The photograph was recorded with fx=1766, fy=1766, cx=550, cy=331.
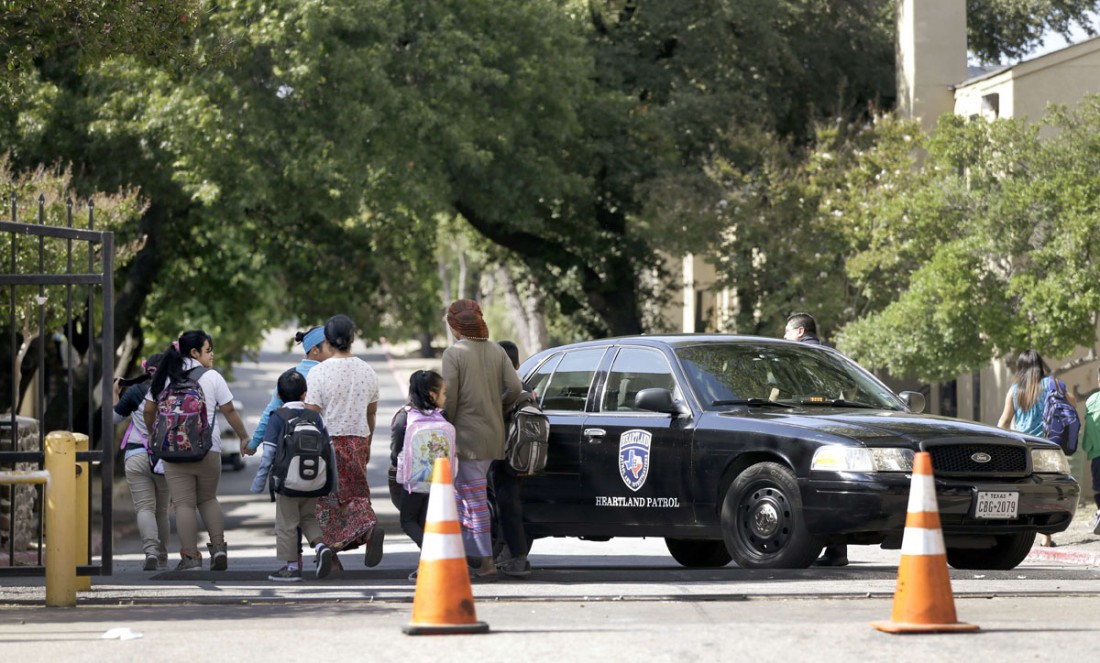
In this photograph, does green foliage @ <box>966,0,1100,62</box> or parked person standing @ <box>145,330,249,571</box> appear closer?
parked person standing @ <box>145,330,249,571</box>

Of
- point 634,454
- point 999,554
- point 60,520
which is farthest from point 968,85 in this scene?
point 60,520

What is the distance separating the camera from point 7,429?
1577 cm

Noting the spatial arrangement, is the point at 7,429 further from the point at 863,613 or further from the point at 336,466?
the point at 863,613

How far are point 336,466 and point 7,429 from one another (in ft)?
18.7

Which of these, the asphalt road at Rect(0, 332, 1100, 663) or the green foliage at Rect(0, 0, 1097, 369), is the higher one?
the green foliage at Rect(0, 0, 1097, 369)

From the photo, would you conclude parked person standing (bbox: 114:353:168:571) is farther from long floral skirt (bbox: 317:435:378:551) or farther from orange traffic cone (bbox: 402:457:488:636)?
A: orange traffic cone (bbox: 402:457:488:636)

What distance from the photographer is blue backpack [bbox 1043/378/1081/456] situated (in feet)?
50.3

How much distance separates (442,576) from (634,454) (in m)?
3.66

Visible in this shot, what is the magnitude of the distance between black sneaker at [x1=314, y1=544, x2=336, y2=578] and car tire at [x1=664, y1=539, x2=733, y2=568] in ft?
9.12

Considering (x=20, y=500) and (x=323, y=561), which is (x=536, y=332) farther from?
(x=323, y=561)

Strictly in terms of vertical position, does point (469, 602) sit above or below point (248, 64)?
below

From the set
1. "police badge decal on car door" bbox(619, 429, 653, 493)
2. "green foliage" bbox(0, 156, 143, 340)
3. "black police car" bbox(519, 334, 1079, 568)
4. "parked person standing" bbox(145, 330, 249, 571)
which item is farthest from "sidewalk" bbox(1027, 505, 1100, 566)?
"green foliage" bbox(0, 156, 143, 340)

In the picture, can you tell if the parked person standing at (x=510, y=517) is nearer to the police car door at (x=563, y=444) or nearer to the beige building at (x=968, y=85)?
Answer: the police car door at (x=563, y=444)

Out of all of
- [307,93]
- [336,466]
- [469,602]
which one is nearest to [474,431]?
[336,466]
